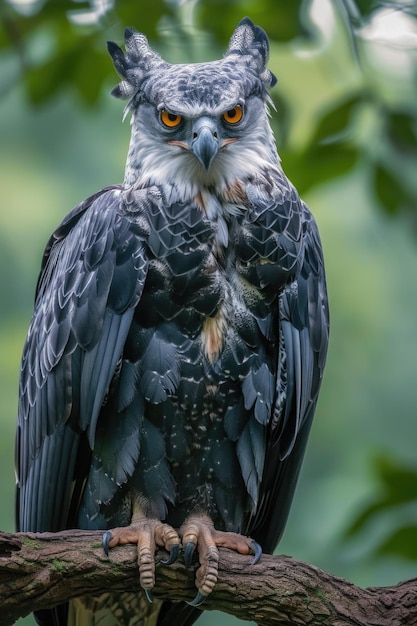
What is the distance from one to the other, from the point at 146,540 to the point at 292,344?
97 cm

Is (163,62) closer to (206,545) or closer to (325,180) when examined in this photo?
(325,180)

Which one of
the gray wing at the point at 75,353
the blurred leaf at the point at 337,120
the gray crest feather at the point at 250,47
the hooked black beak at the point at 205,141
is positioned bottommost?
the gray wing at the point at 75,353

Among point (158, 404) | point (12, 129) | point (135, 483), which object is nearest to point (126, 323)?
point (158, 404)

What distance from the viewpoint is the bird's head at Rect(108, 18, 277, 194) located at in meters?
3.93

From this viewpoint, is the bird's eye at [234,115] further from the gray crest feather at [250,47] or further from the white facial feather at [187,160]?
the gray crest feather at [250,47]

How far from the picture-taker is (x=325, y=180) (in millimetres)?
3975

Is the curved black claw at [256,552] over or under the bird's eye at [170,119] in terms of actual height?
under

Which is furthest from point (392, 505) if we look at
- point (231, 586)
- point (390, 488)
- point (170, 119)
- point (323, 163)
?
point (170, 119)

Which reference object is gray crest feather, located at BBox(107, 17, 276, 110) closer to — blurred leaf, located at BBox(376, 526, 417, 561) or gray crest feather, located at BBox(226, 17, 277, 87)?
gray crest feather, located at BBox(226, 17, 277, 87)

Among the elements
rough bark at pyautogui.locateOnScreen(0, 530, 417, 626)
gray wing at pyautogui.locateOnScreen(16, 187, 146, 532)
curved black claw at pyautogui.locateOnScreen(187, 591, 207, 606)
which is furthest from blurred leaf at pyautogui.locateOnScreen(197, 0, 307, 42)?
curved black claw at pyautogui.locateOnScreen(187, 591, 207, 606)

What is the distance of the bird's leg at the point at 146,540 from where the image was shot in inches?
144

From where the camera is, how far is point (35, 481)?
13.6ft

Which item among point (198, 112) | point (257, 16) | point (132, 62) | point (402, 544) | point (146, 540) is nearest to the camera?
point (402, 544)

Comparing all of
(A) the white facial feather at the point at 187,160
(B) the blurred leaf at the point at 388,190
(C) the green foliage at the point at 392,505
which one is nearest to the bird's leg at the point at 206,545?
(C) the green foliage at the point at 392,505
